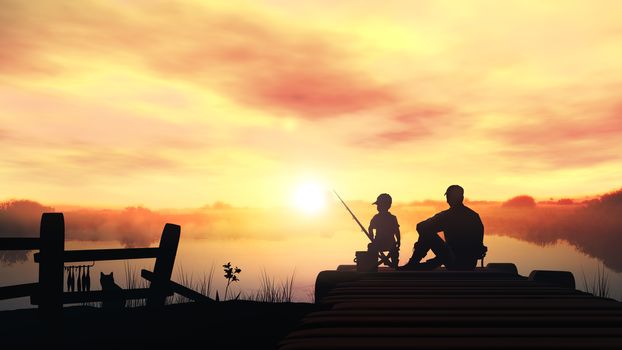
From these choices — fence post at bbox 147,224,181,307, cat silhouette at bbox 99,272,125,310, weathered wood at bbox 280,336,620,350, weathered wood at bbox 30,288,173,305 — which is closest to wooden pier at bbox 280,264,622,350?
weathered wood at bbox 280,336,620,350

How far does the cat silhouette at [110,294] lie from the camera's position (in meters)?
14.4

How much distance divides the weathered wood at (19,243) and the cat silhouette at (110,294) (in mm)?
1792

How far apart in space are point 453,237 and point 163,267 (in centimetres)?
673

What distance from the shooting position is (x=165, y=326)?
43.3 feet

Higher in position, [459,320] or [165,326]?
[459,320]

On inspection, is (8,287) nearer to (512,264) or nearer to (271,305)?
(271,305)

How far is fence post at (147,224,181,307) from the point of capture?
1556cm

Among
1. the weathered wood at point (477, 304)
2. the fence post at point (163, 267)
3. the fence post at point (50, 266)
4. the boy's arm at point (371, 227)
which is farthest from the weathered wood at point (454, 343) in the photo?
the fence post at point (163, 267)

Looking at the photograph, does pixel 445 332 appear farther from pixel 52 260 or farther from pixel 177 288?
pixel 177 288

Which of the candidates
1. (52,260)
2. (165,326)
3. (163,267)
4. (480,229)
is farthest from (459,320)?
(163,267)

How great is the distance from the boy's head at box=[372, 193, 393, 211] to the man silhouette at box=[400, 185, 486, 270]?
2.37 metres

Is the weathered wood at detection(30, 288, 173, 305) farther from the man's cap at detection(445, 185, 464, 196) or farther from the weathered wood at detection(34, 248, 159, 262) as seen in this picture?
the man's cap at detection(445, 185, 464, 196)

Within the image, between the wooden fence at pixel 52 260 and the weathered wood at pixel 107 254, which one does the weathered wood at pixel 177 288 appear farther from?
the wooden fence at pixel 52 260

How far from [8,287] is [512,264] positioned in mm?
10222
